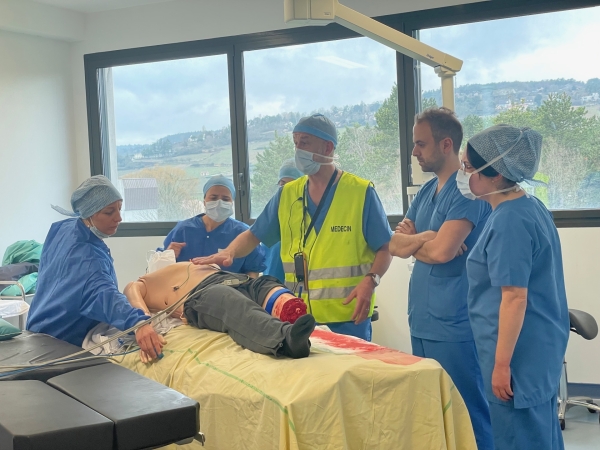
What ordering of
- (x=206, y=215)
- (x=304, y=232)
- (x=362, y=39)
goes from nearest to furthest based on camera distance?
(x=304, y=232) → (x=206, y=215) → (x=362, y=39)

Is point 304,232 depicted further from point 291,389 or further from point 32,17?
point 32,17

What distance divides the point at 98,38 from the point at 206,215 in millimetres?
2599

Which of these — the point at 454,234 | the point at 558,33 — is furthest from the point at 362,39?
the point at 454,234

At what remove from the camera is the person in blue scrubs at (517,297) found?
1880 mm

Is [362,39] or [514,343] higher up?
[362,39]

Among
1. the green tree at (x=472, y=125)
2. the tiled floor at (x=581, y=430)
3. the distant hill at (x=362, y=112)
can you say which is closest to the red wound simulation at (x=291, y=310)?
the tiled floor at (x=581, y=430)

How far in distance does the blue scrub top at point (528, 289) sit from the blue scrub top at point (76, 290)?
1.20 m

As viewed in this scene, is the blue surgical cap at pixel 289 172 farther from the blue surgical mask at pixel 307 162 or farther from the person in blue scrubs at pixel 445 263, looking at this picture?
the person in blue scrubs at pixel 445 263

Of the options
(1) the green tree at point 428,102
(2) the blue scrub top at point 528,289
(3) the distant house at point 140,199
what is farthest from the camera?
(3) the distant house at point 140,199

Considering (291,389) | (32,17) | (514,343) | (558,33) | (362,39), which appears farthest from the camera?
(32,17)

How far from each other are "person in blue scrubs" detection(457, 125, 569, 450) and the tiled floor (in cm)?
124

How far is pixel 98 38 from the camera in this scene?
209 inches

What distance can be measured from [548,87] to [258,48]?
205cm

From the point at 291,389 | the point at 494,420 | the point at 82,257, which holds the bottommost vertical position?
the point at 494,420
